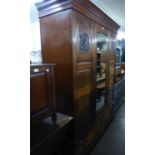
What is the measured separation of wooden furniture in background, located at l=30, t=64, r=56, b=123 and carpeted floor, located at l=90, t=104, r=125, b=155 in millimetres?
1373

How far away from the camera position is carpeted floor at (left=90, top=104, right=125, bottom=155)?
2.21 metres

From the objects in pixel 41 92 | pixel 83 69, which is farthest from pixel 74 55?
pixel 41 92

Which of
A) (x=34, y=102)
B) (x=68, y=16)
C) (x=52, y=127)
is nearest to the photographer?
(x=34, y=102)

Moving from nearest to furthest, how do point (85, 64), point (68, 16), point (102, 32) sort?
point (68, 16)
point (85, 64)
point (102, 32)

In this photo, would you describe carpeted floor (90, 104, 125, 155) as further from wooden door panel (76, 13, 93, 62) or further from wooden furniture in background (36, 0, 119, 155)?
wooden door panel (76, 13, 93, 62)

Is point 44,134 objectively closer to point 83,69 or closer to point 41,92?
point 41,92

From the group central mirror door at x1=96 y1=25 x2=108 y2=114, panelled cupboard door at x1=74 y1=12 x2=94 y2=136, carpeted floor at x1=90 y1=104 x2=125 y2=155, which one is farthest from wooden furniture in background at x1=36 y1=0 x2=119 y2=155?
carpeted floor at x1=90 y1=104 x2=125 y2=155

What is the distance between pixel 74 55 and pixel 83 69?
11.7 inches

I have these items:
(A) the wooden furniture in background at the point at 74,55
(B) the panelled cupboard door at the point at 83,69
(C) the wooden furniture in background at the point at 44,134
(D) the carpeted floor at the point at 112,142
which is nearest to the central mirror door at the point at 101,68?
(A) the wooden furniture in background at the point at 74,55

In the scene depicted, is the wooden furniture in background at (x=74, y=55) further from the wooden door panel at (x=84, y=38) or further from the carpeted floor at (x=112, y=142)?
the carpeted floor at (x=112, y=142)

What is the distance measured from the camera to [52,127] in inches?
51.4
